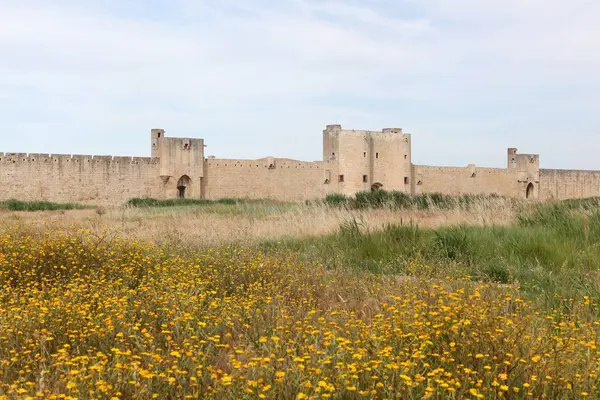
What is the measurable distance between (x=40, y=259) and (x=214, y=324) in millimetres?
2976

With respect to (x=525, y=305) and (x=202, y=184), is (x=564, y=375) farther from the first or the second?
(x=202, y=184)

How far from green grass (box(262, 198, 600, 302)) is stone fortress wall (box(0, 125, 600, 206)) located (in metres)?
18.6

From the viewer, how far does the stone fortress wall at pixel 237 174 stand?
27797 mm

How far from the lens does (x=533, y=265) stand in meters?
6.27

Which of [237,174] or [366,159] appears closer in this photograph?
[237,174]

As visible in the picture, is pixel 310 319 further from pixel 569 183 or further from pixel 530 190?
pixel 569 183

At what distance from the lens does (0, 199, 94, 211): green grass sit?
24.1 metres

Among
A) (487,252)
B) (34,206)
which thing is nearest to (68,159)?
(34,206)

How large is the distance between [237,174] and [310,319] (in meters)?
29.1

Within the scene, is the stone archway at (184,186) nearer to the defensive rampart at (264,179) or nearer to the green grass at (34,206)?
the defensive rampart at (264,179)

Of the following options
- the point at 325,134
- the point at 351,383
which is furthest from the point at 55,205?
the point at 351,383

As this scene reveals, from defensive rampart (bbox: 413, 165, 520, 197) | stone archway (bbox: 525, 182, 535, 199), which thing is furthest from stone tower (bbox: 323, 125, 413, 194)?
stone archway (bbox: 525, 182, 535, 199)

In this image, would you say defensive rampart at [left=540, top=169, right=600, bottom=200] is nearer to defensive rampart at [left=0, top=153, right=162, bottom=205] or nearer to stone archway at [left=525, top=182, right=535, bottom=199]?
stone archway at [left=525, top=182, right=535, bottom=199]

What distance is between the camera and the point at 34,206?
2450 cm
